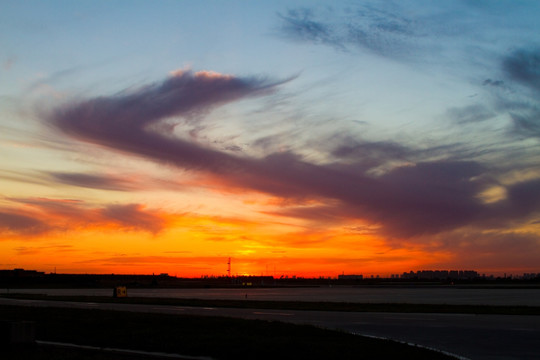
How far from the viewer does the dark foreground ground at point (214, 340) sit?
55.1ft

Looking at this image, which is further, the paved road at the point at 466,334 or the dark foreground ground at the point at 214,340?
the paved road at the point at 466,334

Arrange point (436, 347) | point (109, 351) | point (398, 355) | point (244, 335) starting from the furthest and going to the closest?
point (244, 335) → point (436, 347) → point (109, 351) → point (398, 355)

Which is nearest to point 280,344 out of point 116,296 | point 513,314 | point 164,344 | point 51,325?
point 164,344

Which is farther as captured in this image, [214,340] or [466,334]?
[466,334]

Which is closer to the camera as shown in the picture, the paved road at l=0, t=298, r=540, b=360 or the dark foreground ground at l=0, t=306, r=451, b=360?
the dark foreground ground at l=0, t=306, r=451, b=360

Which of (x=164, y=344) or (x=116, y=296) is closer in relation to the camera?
(x=164, y=344)

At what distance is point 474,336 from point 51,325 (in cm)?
1816

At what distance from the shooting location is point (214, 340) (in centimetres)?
1988

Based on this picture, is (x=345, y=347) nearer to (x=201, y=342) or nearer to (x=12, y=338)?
(x=201, y=342)

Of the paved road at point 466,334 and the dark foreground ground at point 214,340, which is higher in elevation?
the dark foreground ground at point 214,340

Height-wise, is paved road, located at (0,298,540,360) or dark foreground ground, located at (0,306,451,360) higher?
dark foreground ground, located at (0,306,451,360)

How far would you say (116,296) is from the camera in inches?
2704

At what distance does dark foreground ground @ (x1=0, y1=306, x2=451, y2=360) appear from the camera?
1680 centimetres

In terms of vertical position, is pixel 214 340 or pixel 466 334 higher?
pixel 214 340
